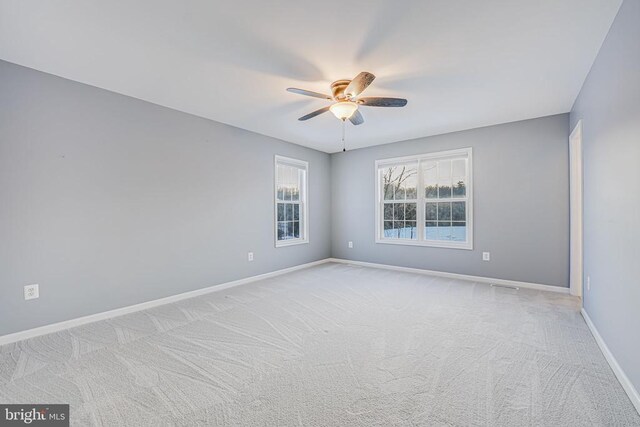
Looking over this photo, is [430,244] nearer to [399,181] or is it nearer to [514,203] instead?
[399,181]

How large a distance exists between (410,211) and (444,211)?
2.01 ft

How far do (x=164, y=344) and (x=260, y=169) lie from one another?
120 inches

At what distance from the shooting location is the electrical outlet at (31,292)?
8.70 feet

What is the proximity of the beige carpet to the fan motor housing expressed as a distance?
228cm

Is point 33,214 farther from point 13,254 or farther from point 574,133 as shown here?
point 574,133

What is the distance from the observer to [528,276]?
423cm

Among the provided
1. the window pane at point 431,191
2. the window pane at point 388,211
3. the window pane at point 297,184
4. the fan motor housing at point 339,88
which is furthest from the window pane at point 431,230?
the fan motor housing at point 339,88

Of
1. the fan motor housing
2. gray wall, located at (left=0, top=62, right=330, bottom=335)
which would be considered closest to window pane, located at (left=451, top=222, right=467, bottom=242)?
the fan motor housing

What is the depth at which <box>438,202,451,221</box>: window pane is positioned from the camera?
4.99 meters

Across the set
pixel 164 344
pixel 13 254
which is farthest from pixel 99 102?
pixel 164 344

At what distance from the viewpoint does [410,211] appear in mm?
5434

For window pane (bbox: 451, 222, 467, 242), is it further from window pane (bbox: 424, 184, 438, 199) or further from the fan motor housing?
the fan motor housing

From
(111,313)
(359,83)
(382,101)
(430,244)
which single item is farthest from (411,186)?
(111,313)

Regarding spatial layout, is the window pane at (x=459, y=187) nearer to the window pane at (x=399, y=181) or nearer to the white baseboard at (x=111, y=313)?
the window pane at (x=399, y=181)
